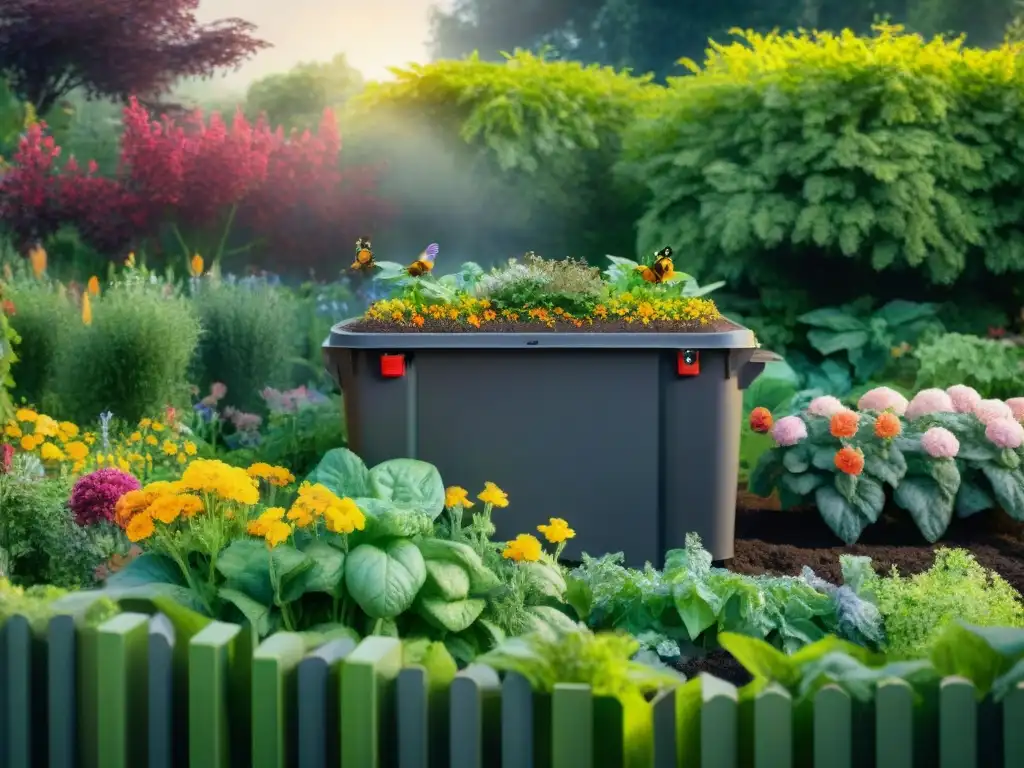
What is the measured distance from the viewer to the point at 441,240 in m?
10.0

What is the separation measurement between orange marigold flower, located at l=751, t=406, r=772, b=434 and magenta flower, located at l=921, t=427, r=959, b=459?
63 centimetres

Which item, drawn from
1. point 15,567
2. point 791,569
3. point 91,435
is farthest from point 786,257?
point 15,567

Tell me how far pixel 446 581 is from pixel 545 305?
1.59 metres

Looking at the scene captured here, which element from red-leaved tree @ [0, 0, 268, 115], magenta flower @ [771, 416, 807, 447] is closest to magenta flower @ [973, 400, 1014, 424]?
magenta flower @ [771, 416, 807, 447]

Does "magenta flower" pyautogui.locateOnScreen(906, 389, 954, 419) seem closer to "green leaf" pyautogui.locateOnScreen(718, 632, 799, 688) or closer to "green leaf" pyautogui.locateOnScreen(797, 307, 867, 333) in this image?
"green leaf" pyautogui.locateOnScreen(797, 307, 867, 333)

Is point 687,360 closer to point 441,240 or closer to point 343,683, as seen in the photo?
point 343,683

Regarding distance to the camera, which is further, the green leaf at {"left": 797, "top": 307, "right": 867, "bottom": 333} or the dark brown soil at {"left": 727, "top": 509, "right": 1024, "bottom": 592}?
the green leaf at {"left": 797, "top": 307, "right": 867, "bottom": 333}

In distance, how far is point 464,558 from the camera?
2.79m

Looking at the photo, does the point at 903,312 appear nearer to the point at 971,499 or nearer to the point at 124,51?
the point at 971,499

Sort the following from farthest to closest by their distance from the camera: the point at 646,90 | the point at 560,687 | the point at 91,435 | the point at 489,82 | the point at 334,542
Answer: the point at 646,90 → the point at 489,82 → the point at 91,435 → the point at 334,542 → the point at 560,687

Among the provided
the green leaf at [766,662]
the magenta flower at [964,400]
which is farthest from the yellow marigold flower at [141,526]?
the magenta flower at [964,400]

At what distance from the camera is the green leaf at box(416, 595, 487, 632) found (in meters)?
2.71

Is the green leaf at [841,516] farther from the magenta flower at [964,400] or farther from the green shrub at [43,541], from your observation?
the green shrub at [43,541]

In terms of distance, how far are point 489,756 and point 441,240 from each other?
835cm
